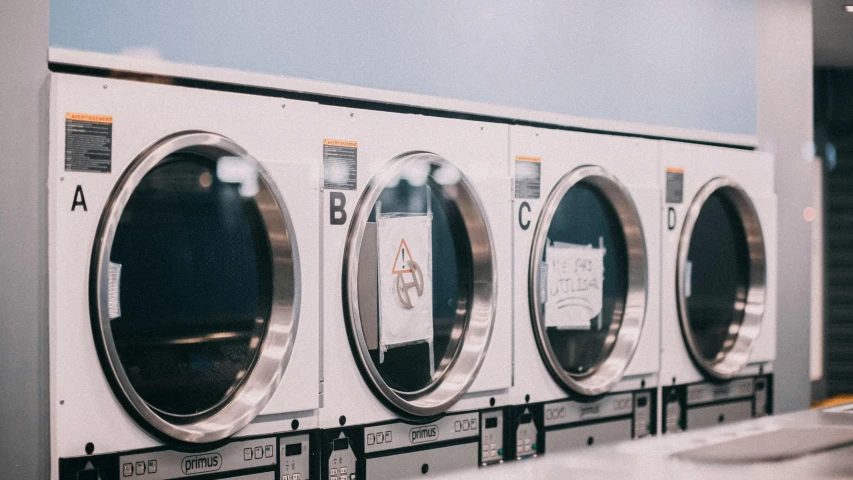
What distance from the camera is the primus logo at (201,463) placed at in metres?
2.13

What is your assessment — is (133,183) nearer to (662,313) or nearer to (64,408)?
(64,408)

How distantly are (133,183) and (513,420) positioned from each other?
59.8 inches

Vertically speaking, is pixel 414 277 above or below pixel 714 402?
above

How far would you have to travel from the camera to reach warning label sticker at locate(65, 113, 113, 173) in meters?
1.94

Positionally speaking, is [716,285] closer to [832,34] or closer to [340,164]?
[340,164]

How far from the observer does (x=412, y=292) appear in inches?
105

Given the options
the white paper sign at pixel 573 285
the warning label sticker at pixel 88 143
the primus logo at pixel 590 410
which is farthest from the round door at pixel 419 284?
the warning label sticker at pixel 88 143

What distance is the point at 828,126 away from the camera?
22.0 feet

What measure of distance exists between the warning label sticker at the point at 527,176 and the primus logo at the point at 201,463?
1.30 m

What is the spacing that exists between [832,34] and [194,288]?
4.96m

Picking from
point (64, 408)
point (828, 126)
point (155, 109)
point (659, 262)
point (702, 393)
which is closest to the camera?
point (64, 408)

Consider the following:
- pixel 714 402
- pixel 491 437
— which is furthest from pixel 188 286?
pixel 714 402

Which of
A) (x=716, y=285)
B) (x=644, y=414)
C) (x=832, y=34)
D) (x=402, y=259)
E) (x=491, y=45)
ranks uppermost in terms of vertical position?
(x=832, y=34)

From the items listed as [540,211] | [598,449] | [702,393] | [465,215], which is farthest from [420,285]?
[702,393]
